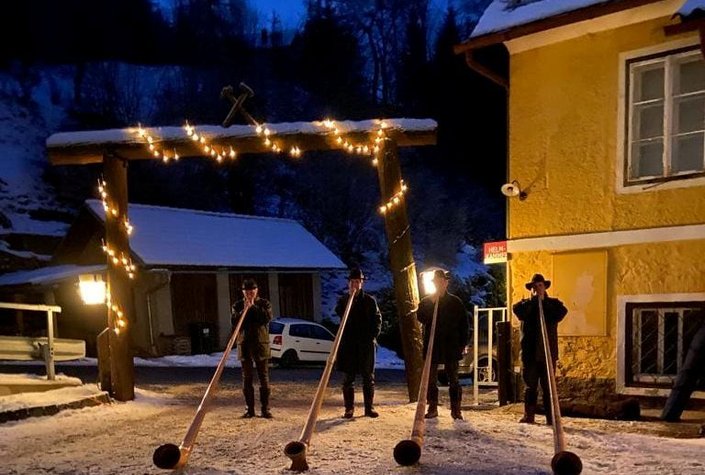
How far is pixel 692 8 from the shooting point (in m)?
7.14

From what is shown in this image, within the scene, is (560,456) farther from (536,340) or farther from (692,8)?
(692,8)

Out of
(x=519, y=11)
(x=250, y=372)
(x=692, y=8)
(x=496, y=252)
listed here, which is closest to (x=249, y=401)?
(x=250, y=372)

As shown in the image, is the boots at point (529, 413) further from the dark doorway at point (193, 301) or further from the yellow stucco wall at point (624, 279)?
the dark doorway at point (193, 301)

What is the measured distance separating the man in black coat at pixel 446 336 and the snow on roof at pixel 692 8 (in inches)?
156

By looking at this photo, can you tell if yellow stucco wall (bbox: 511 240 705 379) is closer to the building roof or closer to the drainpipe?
the building roof

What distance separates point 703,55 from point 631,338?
3.63 metres

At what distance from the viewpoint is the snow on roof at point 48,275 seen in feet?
72.2

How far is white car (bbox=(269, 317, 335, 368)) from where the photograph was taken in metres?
19.2

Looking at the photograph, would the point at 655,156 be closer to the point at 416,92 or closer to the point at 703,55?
the point at 703,55

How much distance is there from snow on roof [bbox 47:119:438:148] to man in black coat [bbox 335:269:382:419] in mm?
2479

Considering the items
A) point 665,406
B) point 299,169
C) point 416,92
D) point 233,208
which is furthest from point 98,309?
point 416,92

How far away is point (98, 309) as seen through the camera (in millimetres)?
23219

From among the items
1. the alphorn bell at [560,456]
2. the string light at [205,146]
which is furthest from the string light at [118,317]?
the alphorn bell at [560,456]

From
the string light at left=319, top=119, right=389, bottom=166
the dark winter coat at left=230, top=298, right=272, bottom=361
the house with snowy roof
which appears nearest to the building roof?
the string light at left=319, top=119, right=389, bottom=166
